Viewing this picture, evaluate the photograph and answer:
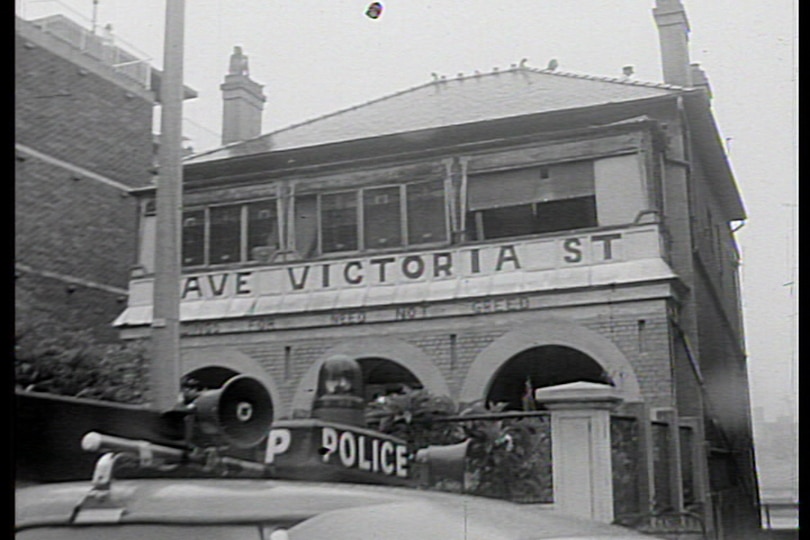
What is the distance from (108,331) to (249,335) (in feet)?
1.47

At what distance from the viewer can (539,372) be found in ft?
9.26

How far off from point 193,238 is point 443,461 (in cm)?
102

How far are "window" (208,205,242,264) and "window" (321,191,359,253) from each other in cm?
27

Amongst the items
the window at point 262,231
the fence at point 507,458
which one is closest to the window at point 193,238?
the window at point 262,231

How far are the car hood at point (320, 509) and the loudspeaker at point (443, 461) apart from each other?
0.05 meters

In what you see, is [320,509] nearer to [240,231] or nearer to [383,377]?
[383,377]

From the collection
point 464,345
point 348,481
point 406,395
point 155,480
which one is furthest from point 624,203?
point 155,480

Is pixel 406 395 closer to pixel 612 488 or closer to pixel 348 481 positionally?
pixel 348 481

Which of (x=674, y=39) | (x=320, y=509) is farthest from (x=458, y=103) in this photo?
(x=320, y=509)

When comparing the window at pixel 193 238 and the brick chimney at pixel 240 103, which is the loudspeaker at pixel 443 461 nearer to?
the window at pixel 193 238

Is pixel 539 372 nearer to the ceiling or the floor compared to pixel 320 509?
nearer to the ceiling

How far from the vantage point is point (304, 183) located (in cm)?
311

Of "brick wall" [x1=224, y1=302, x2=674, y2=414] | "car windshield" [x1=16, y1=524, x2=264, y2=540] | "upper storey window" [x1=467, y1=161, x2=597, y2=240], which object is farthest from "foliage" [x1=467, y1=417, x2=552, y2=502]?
"car windshield" [x1=16, y1=524, x2=264, y2=540]

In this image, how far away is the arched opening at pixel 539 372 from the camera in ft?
9.13
